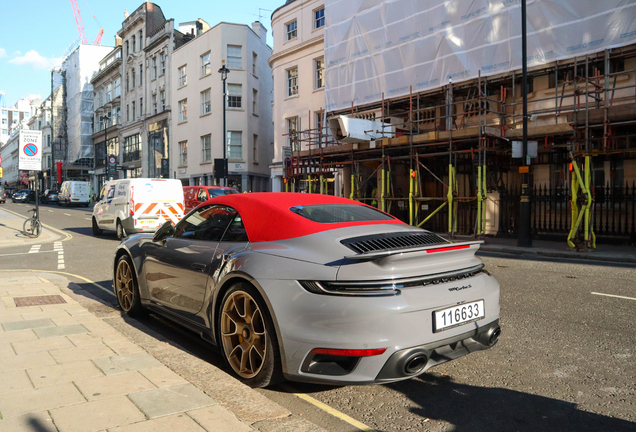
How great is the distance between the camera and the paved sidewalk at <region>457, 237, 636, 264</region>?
1144 centimetres

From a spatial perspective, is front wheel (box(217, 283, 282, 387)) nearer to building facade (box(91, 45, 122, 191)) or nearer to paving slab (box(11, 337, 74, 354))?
paving slab (box(11, 337, 74, 354))

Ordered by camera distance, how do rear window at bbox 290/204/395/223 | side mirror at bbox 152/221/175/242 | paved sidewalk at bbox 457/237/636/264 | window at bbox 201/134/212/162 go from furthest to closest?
window at bbox 201/134/212/162
paved sidewalk at bbox 457/237/636/264
side mirror at bbox 152/221/175/242
rear window at bbox 290/204/395/223

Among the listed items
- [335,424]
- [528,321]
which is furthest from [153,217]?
[335,424]

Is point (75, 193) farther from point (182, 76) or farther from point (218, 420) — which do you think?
point (218, 420)

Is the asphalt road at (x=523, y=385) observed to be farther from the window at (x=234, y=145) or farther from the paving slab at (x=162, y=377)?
the window at (x=234, y=145)

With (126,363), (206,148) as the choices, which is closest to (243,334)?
(126,363)

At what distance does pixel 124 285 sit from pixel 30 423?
9.86ft

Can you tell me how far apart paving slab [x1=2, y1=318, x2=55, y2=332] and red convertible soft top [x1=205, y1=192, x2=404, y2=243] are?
226cm

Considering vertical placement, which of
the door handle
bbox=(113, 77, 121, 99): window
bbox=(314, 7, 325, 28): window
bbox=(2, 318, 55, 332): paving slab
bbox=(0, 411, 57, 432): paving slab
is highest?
bbox=(113, 77, 121, 99): window

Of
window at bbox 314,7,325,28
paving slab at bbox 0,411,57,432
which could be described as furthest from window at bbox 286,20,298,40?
paving slab at bbox 0,411,57,432

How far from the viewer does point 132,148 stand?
50969 mm

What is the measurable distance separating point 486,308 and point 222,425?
196 centimetres

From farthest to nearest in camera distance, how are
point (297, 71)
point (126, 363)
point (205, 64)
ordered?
point (205, 64)
point (297, 71)
point (126, 363)

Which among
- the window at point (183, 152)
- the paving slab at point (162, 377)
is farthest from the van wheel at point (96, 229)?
the window at point (183, 152)
